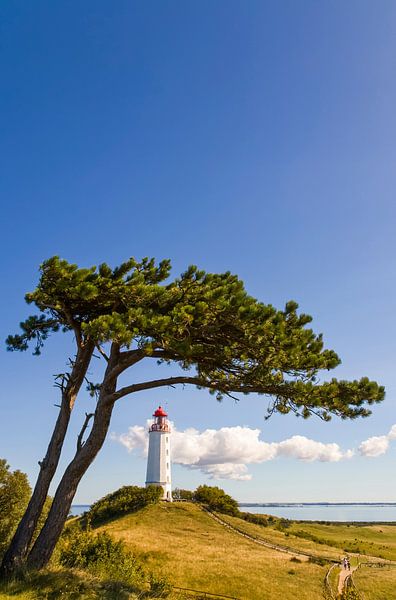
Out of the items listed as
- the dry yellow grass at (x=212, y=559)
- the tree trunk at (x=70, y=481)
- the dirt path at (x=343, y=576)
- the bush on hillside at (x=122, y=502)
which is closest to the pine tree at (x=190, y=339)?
the tree trunk at (x=70, y=481)

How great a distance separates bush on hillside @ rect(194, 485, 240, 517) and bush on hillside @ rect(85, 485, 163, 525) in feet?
25.0

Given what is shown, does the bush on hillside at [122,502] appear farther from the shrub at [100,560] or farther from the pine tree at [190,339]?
the pine tree at [190,339]

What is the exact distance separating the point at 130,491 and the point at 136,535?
581 inches

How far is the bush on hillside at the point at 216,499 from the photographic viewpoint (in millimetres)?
56000

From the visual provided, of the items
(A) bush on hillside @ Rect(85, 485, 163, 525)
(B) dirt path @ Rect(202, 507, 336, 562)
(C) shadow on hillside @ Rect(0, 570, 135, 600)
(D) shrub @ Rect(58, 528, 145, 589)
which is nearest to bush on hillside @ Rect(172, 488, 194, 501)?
(A) bush on hillside @ Rect(85, 485, 163, 525)

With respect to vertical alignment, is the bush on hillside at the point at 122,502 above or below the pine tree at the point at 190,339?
below

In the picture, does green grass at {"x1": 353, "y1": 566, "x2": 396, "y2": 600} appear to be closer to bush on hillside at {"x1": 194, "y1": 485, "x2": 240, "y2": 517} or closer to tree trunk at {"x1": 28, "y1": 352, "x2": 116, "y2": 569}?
bush on hillside at {"x1": 194, "y1": 485, "x2": 240, "y2": 517}

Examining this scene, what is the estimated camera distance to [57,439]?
1436 centimetres

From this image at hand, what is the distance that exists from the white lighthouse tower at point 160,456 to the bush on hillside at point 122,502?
3.85 metres

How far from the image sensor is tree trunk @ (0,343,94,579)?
40.3 feet

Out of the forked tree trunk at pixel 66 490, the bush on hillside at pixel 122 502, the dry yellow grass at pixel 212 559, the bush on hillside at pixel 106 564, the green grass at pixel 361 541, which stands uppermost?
the forked tree trunk at pixel 66 490

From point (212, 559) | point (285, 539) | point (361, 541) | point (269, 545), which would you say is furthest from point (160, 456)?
point (361, 541)

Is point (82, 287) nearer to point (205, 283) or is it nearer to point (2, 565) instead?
point (205, 283)

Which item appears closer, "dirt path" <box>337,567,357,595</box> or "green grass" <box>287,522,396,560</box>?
"dirt path" <box>337,567,357,595</box>
